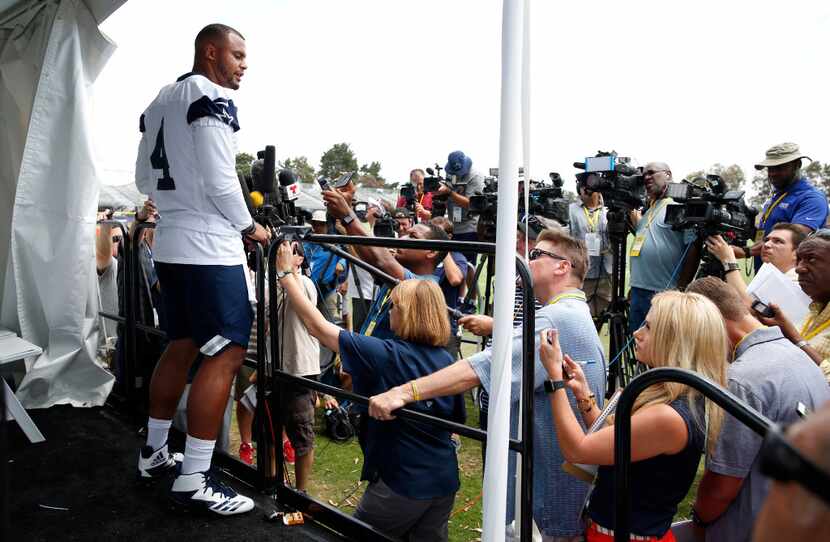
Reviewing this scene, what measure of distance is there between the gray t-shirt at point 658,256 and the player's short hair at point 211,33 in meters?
3.70

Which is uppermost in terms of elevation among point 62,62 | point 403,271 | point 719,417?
point 62,62

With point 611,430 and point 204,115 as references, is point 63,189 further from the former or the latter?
point 611,430

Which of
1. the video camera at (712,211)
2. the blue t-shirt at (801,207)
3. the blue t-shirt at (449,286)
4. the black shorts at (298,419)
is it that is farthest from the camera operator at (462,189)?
the black shorts at (298,419)

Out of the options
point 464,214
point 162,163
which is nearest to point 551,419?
point 162,163

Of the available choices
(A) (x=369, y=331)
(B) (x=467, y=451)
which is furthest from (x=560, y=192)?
(A) (x=369, y=331)

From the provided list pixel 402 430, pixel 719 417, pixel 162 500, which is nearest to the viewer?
pixel 719 417

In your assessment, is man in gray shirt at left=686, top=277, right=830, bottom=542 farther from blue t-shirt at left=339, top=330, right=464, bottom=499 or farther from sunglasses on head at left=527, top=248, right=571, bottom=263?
blue t-shirt at left=339, top=330, right=464, bottom=499

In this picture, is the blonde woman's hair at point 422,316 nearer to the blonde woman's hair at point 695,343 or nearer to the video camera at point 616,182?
the blonde woman's hair at point 695,343

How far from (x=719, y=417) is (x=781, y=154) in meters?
3.50

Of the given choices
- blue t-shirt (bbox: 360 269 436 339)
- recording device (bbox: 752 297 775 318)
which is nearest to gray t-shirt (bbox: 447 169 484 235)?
blue t-shirt (bbox: 360 269 436 339)

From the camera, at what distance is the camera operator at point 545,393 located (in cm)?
210

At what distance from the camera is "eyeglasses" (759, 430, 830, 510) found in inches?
20.4

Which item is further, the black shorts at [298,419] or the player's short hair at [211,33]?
the black shorts at [298,419]

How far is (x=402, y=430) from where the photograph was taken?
2326 millimetres
